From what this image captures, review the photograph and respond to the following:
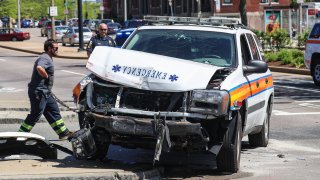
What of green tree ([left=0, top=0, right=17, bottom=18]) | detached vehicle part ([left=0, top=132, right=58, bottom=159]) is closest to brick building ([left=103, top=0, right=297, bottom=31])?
green tree ([left=0, top=0, right=17, bottom=18])

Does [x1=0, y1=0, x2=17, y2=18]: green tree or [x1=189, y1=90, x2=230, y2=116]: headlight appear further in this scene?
[x1=0, y1=0, x2=17, y2=18]: green tree

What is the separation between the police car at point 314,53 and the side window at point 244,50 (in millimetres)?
12264

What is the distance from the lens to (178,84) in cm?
805

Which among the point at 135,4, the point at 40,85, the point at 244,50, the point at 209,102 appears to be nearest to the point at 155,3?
the point at 135,4

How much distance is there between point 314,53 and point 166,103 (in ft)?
48.5

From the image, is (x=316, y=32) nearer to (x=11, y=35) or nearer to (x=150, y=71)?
(x=150, y=71)

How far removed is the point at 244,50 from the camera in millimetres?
9906

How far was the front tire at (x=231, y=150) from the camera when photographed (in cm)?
827

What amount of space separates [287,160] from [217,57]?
5.99ft

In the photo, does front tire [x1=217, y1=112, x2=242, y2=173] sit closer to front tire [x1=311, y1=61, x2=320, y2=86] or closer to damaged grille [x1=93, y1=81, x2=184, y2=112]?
damaged grille [x1=93, y1=81, x2=184, y2=112]

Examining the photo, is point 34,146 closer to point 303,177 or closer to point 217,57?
point 217,57

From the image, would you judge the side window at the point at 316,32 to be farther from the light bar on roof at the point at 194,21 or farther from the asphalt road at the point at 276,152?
the light bar on roof at the point at 194,21

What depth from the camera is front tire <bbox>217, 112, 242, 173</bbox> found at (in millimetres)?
8273

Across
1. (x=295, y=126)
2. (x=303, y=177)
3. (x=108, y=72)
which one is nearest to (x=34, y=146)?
(x=108, y=72)
